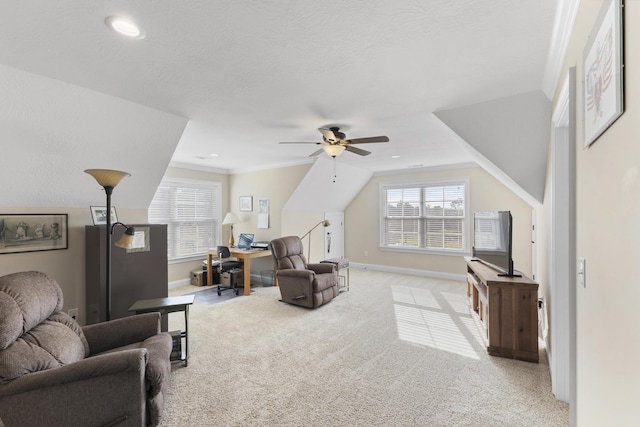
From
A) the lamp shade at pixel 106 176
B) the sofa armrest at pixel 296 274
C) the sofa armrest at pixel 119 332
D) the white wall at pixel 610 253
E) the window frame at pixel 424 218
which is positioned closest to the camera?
the white wall at pixel 610 253

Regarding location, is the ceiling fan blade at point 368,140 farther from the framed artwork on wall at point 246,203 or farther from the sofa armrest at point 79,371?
the framed artwork on wall at point 246,203

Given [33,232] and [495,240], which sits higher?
[33,232]

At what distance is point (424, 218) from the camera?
21.1ft

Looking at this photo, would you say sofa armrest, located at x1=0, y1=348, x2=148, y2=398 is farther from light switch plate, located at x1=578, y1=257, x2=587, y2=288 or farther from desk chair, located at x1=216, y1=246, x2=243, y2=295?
desk chair, located at x1=216, y1=246, x2=243, y2=295

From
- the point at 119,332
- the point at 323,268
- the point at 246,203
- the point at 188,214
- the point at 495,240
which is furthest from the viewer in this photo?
the point at 246,203

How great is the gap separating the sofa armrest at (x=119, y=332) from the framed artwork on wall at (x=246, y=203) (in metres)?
4.18

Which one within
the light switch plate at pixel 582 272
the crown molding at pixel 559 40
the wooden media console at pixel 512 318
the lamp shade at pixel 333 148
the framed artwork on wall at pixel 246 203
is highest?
the crown molding at pixel 559 40

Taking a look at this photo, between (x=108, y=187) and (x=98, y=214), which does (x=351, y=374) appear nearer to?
(x=108, y=187)

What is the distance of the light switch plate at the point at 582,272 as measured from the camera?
1326mm

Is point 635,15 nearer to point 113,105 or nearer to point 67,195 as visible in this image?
point 113,105

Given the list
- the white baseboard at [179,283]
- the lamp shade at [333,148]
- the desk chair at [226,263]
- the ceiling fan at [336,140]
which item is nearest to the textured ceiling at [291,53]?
the ceiling fan at [336,140]

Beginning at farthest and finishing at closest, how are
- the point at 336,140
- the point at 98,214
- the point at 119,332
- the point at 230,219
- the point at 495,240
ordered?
the point at 230,219, the point at 495,240, the point at 336,140, the point at 98,214, the point at 119,332

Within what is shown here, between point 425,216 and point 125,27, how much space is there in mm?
6007

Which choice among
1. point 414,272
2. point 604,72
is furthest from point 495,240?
point 414,272
